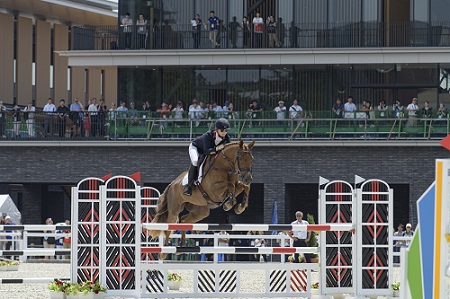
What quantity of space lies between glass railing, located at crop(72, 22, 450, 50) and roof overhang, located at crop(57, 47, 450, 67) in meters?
0.54

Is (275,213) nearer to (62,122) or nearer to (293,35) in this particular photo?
(293,35)

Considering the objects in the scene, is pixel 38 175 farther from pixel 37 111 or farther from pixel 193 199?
pixel 193 199

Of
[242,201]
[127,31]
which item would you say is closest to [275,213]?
[127,31]

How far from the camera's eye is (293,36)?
4003 centimetres

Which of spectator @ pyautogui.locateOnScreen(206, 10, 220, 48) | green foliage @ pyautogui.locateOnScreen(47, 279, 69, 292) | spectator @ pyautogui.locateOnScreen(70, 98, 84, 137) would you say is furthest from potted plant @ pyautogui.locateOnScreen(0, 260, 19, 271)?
spectator @ pyautogui.locateOnScreen(206, 10, 220, 48)

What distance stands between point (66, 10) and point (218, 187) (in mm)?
33872

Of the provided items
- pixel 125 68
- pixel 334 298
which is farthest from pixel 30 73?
pixel 334 298

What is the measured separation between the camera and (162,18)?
41.5m

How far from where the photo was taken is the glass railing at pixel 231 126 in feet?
120

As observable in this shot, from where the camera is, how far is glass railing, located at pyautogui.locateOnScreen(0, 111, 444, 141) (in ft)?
120

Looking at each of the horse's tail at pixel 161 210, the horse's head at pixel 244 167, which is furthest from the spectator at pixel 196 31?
the horse's head at pixel 244 167

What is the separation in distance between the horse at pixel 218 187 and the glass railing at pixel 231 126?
17.0 m

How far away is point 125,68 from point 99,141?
15.3 ft

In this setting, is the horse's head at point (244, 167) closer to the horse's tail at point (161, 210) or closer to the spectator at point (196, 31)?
the horse's tail at point (161, 210)
